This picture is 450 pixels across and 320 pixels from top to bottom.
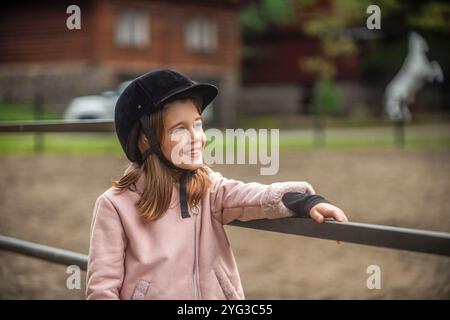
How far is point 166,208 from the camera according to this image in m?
1.55

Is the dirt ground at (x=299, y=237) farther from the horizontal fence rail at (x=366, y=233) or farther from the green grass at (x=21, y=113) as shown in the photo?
the green grass at (x=21, y=113)

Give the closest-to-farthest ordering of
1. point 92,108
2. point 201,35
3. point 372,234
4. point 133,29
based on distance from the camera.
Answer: point 372,234, point 92,108, point 133,29, point 201,35

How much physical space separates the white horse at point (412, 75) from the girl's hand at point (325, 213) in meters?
17.7

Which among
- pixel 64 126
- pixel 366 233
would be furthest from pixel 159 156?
pixel 64 126

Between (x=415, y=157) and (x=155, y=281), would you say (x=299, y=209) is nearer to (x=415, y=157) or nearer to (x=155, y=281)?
(x=155, y=281)

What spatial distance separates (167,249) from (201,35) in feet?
65.1

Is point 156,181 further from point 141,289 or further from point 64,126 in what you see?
point 64,126

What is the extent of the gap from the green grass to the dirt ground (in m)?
4.71

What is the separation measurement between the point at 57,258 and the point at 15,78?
1801 centimetres

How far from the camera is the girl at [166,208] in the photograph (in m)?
1.51
